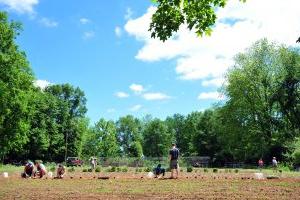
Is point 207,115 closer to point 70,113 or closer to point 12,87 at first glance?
point 70,113

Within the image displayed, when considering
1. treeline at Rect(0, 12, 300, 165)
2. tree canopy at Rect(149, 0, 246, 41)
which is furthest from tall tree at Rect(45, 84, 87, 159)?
tree canopy at Rect(149, 0, 246, 41)

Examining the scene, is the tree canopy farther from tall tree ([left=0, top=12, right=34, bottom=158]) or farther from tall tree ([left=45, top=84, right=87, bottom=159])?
tall tree ([left=45, top=84, right=87, bottom=159])

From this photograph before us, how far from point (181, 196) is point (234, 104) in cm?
5995

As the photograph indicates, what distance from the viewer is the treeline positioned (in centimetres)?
5475

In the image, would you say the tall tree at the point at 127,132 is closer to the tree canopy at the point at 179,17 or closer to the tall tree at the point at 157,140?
the tall tree at the point at 157,140

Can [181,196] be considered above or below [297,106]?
below

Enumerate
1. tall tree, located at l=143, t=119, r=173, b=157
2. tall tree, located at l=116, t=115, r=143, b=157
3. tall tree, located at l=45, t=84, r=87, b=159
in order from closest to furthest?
tall tree, located at l=45, t=84, r=87, b=159 < tall tree, located at l=143, t=119, r=173, b=157 < tall tree, located at l=116, t=115, r=143, b=157

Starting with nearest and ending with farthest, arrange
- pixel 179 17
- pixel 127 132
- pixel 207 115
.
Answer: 1. pixel 179 17
2. pixel 207 115
3. pixel 127 132

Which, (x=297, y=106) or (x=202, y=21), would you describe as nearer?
(x=202, y=21)

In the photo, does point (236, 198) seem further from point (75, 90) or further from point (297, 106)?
point (75, 90)

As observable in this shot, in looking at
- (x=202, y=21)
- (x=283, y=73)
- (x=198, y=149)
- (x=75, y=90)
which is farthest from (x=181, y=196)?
(x=198, y=149)

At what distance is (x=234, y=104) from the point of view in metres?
75.2

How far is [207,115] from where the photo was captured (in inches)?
4744

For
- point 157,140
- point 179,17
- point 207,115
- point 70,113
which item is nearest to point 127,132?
point 157,140
